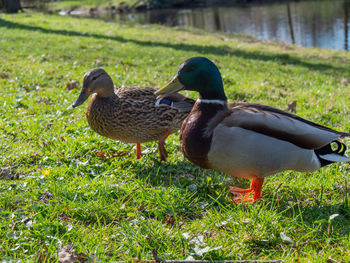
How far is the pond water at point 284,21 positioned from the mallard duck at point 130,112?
13437mm

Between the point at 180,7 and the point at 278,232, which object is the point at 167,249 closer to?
the point at 278,232

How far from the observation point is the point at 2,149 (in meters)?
3.81

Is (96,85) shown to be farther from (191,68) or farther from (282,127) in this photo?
(282,127)

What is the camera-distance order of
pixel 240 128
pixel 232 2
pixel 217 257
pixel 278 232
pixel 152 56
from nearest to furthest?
1. pixel 217 257
2. pixel 278 232
3. pixel 240 128
4. pixel 152 56
5. pixel 232 2

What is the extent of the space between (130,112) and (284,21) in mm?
20573

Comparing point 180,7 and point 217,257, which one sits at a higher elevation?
point 180,7

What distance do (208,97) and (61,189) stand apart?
1.43 meters

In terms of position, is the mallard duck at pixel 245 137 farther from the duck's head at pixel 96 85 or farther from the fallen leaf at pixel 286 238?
the duck's head at pixel 96 85

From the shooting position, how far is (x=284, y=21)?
2198 centimetres

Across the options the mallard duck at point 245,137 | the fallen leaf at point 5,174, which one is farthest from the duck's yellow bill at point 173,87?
the fallen leaf at point 5,174

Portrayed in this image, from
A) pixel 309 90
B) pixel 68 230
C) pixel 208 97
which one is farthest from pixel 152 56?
pixel 68 230

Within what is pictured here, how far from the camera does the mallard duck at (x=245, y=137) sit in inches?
108

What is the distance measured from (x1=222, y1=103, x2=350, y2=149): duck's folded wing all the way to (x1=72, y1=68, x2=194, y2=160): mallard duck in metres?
1.09

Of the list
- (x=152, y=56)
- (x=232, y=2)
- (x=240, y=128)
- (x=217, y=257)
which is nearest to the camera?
(x=217, y=257)
